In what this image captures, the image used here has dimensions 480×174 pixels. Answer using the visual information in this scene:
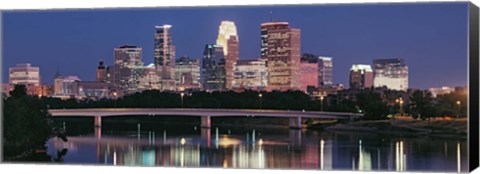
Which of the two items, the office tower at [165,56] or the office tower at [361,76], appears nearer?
the office tower at [165,56]

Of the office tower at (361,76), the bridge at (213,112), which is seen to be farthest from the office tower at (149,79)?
the office tower at (361,76)

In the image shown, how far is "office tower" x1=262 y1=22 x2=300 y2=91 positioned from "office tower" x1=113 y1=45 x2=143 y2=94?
8.42 feet

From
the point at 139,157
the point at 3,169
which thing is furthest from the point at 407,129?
the point at 3,169

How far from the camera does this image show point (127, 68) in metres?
19.5

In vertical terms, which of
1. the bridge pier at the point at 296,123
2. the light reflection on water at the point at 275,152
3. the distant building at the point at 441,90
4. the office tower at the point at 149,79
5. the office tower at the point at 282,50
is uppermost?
the office tower at the point at 282,50

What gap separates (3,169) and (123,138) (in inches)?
391

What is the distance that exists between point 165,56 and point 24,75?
288cm

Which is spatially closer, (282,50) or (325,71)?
(282,50)

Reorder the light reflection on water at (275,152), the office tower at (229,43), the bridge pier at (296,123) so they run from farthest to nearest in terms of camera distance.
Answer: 1. the bridge pier at (296,123)
2. the office tower at (229,43)
3. the light reflection on water at (275,152)

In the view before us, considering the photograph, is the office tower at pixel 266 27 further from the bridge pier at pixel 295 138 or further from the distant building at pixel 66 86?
the distant building at pixel 66 86

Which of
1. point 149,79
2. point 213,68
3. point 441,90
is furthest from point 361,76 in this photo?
point 149,79

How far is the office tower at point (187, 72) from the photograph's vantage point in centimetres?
1956

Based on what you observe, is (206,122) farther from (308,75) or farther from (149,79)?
(308,75)

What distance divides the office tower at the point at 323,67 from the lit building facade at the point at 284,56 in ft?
0.74
